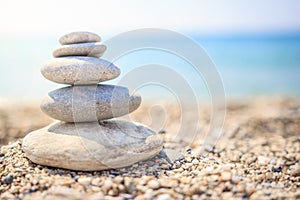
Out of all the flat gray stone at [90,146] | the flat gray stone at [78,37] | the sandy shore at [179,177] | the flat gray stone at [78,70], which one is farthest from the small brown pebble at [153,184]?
the flat gray stone at [78,37]

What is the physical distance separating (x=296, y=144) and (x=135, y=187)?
4403 millimetres

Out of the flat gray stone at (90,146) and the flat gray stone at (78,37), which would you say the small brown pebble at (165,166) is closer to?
the flat gray stone at (90,146)

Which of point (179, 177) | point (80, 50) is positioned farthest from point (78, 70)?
point (179, 177)

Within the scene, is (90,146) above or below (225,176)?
below

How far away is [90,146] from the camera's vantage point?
4.09 metres

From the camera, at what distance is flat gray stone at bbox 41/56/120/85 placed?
437 cm

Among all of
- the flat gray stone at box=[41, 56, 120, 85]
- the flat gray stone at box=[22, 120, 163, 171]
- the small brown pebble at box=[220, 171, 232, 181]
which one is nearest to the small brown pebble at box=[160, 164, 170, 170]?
the flat gray stone at box=[22, 120, 163, 171]

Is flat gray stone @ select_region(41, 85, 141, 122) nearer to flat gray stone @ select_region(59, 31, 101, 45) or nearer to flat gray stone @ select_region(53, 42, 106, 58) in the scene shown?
flat gray stone @ select_region(53, 42, 106, 58)

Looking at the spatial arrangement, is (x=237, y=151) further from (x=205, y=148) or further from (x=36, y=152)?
(x=36, y=152)

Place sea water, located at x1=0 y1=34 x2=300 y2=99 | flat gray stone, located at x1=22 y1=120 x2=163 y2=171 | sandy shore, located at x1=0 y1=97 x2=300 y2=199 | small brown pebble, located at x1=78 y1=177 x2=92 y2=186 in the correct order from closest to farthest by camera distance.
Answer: sandy shore, located at x1=0 y1=97 x2=300 y2=199 < small brown pebble, located at x1=78 y1=177 x2=92 y2=186 < flat gray stone, located at x1=22 y1=120 x2=163 y2=171 < sea water, located at x1=0 y1=34 x2=300 y2=99

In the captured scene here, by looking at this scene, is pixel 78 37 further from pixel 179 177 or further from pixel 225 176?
pixel 225 176

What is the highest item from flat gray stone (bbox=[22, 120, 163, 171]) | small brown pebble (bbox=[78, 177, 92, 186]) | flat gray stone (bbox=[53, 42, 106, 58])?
flat gray stone (bbox=[53, 42, 106, 58])

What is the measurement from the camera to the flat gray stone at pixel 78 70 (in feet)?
14.3

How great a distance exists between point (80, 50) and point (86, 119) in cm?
99
